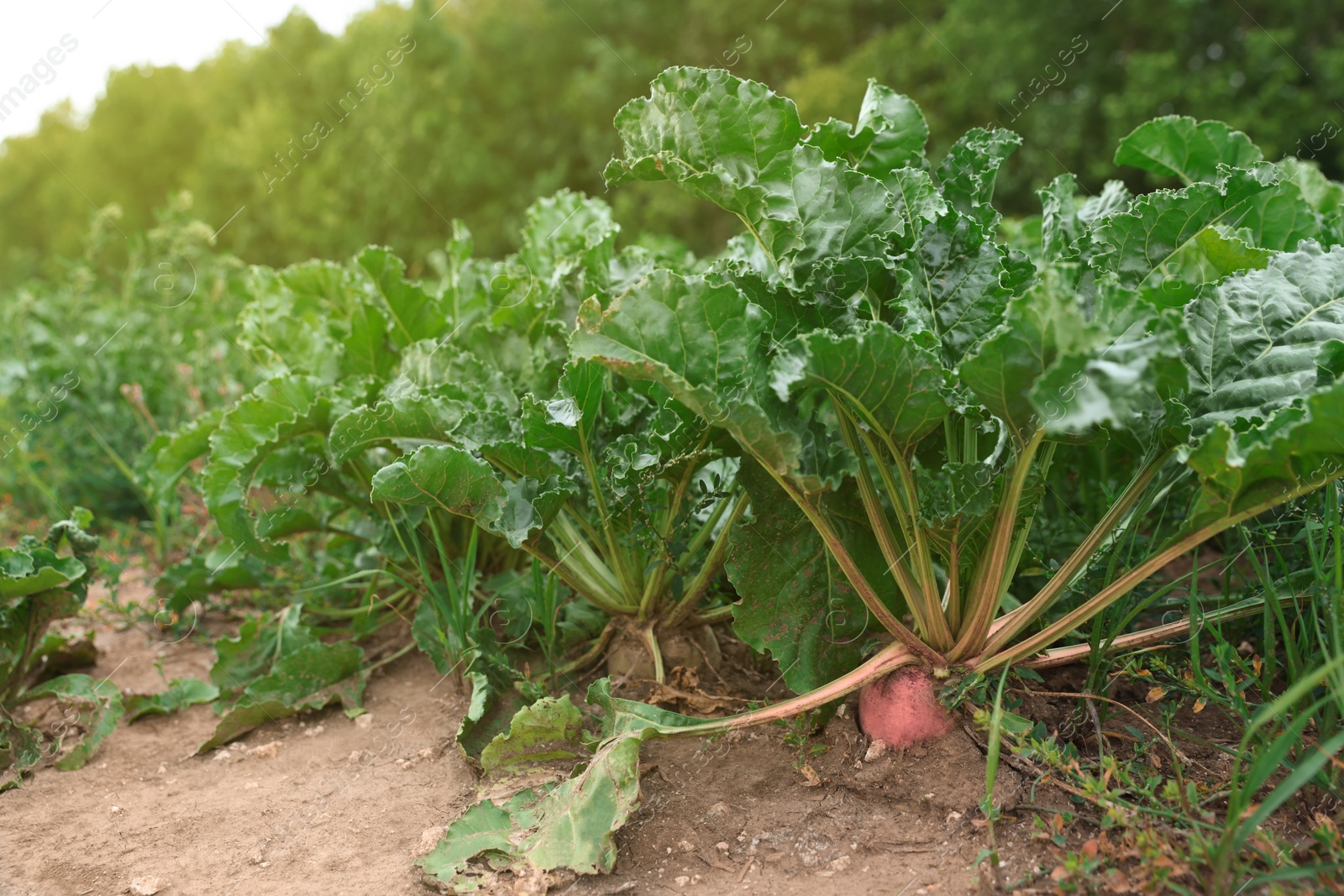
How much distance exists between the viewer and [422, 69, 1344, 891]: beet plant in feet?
4.14

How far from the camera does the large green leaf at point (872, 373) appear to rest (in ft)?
4.09

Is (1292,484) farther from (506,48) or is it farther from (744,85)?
(506,48)

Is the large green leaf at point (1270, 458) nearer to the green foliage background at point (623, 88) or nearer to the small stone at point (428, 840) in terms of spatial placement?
the small stone at point (428, 840)

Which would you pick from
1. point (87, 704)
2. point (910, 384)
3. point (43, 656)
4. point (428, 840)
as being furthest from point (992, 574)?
point (43, 656)

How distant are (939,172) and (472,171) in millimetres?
12190

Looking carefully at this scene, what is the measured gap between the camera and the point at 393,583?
2416 millimetres

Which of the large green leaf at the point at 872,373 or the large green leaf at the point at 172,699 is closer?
the large green leaf at the point at 872,373

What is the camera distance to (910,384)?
131cm

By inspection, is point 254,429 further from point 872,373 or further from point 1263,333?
point 1263,333

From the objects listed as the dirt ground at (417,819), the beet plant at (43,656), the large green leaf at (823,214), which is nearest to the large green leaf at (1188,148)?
the large green leaf at (823,214)

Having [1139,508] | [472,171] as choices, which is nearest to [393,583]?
[1139,508]

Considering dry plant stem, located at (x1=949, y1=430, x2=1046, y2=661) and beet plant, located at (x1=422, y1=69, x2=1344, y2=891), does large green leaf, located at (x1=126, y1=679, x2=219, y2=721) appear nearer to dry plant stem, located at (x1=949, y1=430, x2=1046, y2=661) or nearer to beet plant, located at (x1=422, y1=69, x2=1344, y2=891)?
beet plant, located at (x1=422, y1=69, x2=1344, y2=891)

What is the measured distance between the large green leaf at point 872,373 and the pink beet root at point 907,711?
45cm

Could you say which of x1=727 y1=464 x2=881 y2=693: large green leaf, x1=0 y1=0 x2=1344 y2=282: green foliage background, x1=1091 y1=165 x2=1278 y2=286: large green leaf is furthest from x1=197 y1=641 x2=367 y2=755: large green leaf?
x1=0 y1=0 x2=1344 y2=282: green foliage background
